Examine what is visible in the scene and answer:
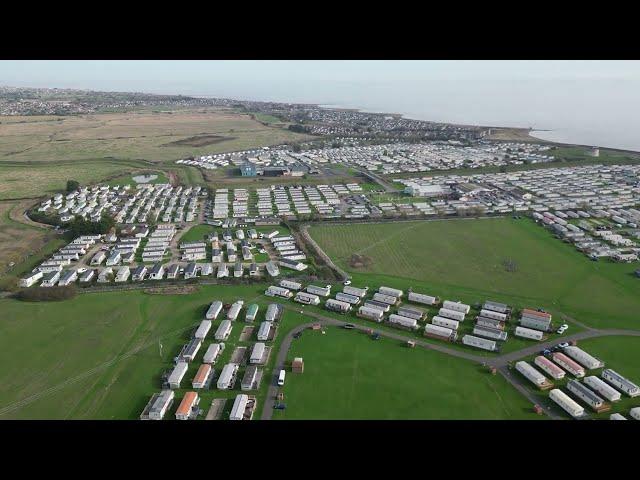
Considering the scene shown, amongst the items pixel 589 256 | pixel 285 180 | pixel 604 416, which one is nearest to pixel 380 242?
pixel 589 256

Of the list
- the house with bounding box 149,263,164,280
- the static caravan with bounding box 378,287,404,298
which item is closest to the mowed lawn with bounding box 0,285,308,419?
the house with bounding box 149,263,164,280

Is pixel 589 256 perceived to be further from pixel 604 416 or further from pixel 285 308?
pixel 285 308

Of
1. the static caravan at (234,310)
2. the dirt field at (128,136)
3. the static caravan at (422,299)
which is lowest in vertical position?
the dirt field at (128,136)

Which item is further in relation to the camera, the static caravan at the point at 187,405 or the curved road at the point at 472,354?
the curved road at the point at 472,354

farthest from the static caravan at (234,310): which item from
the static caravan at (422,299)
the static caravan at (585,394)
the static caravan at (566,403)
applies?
the static caravan at (585,394)

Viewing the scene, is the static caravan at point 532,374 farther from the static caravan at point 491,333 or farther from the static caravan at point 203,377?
the static caravan at point 203,377

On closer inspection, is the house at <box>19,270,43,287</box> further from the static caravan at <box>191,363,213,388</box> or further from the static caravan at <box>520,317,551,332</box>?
the static caravan at <box>520,317,551,332</box>

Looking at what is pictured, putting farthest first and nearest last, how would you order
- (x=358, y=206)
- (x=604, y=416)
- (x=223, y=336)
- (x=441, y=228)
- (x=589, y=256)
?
1. (x=358, y=206)
2. (x=441, y=228)
3. (x=589, y=256)
4. (x=223, y=336)
5. (x=604, y=416)
